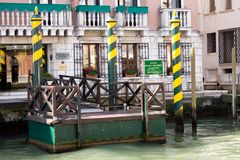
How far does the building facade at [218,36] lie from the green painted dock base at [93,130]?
35.5 feet

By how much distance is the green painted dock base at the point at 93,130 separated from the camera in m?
10.6

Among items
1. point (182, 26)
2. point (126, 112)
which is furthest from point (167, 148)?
point (182, 26)

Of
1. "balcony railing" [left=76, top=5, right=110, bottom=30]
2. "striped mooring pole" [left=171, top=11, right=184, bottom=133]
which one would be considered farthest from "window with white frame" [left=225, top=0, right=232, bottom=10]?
"striped mooring pole" [left=171, top=11, right=184, bottom=133]

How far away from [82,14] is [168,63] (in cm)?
406

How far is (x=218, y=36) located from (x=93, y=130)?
1330 cm

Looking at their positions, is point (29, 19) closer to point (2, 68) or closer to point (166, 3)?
point (2, 68)

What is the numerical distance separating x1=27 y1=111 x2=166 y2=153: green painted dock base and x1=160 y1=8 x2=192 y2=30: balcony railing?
8.47 metres

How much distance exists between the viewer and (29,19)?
1741 cm

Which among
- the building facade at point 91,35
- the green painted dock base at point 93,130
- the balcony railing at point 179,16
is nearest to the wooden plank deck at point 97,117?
the green painted dock base at point 93,130

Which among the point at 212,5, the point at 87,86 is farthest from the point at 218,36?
the point at 87,86

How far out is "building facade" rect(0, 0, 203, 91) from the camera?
17.5m

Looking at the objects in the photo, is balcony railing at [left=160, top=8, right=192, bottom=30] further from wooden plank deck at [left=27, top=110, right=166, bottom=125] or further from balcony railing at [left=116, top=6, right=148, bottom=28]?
wooden plank deck at [left=27, top=110, right=166, bottom=125]

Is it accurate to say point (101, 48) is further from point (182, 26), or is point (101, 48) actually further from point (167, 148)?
point (167, 148)

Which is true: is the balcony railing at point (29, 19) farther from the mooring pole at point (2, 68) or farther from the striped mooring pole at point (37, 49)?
the striped mooring pole at point (37, 49)
